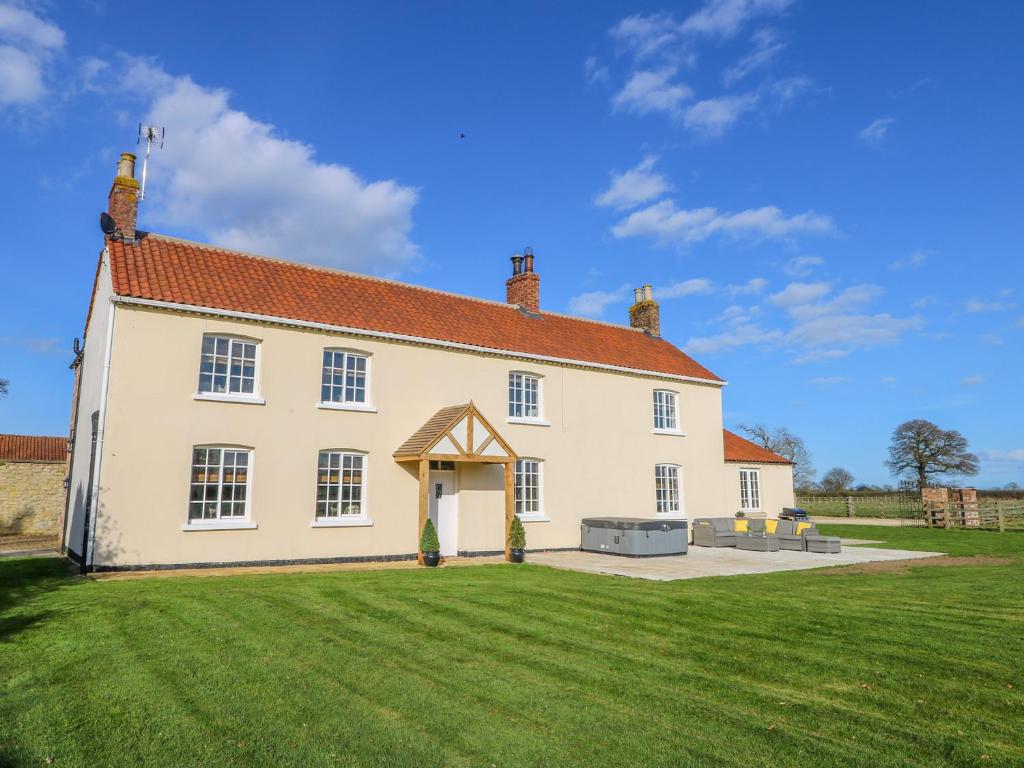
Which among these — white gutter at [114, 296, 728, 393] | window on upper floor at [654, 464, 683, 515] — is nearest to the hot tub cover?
window on upper floor at [654, 464, 683, 515]

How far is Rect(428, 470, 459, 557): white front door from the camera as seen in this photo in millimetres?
19828

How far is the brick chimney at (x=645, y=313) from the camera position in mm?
29781

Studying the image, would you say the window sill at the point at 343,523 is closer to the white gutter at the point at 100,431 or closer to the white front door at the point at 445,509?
the white front door at the point at 445,509

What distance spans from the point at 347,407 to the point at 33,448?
74.3 ft

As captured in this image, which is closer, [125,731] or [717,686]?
[125,731]

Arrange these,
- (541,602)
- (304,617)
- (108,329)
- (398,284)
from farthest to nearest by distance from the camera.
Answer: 1. (398,284)
2. (108,329)
3. (541,602)
4. (304,617)

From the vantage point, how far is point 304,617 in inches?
396

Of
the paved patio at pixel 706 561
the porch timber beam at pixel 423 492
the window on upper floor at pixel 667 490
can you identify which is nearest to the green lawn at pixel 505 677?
the paved patio at pixel 706 561

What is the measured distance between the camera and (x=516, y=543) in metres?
19.0

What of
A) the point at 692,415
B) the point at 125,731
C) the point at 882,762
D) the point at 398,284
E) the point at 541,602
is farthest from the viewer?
the point at 692,415

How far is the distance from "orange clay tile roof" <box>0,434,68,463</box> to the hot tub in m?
24.4

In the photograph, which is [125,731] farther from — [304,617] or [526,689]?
[304,617]

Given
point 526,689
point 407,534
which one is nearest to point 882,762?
point 526,689

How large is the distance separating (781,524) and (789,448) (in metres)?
60.1
